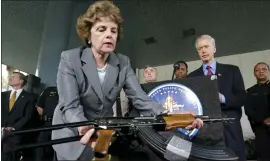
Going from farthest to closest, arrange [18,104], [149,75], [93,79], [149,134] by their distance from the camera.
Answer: [18,104] → [149,75] → [93,79] → [149,134]

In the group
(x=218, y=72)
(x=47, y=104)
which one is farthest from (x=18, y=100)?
(x=218, y=72)

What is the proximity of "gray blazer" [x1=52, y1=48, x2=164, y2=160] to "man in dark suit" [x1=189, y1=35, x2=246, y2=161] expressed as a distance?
38cm

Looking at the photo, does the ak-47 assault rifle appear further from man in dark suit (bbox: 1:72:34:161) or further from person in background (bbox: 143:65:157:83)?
man in dark suit (bbox: 1:72:34:161)

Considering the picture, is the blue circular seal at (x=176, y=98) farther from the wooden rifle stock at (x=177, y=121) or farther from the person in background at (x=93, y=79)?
the wooden rifle stock at (x=177, y=121)

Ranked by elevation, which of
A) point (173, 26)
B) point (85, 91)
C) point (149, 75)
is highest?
point (173, 26)

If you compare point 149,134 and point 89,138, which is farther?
point 149,134

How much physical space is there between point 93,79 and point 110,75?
5 cm

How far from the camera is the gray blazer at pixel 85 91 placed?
0.69 meters

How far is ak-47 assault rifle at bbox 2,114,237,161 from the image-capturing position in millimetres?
499

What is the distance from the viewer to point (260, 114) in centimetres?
135

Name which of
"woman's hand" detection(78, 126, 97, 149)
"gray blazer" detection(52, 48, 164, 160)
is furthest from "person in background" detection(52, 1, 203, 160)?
"woman's hand" detection(78, 126, 97, 149)

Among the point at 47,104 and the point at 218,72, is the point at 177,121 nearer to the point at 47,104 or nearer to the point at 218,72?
the point at 218,72

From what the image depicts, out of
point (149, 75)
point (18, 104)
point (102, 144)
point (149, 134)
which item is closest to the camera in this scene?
point (102, 144)

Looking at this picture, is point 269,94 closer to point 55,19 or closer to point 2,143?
point 2,143
